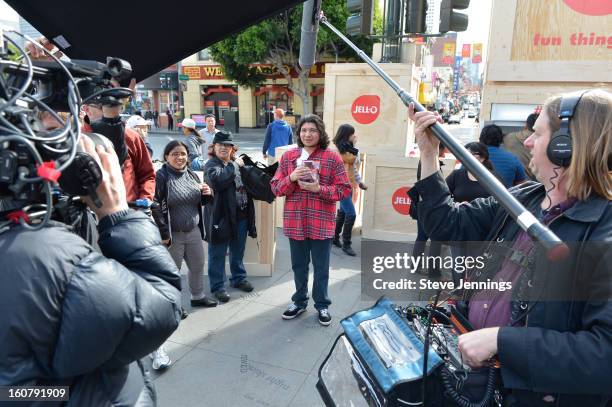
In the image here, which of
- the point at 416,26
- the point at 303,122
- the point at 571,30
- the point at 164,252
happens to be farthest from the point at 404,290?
the point at 571,30

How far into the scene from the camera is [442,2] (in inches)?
146

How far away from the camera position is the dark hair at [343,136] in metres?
5.23

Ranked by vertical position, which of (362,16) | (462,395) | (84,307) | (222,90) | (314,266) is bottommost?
(314,266)

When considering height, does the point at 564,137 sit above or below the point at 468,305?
above

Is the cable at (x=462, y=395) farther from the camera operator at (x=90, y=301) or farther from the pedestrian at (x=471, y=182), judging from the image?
the pedestrian at (x=471, y=182)

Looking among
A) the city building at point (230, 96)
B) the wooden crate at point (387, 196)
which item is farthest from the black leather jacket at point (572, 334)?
the city building at point (230, 96)

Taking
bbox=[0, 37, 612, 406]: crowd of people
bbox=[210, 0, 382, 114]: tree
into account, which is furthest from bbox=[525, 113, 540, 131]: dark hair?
bbox=[210, 0, 382, 114]: tree

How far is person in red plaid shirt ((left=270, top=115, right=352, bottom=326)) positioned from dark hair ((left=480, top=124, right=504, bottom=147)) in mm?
1542

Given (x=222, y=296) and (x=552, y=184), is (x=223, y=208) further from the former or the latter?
(x=552, y=184)

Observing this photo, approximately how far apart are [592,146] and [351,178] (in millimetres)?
4587

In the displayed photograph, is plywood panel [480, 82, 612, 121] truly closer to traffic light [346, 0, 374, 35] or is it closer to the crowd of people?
traffic light [346, 0, 374, 35]

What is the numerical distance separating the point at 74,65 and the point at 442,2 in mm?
3422

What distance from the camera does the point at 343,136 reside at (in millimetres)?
5254

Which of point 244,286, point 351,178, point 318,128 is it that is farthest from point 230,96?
point 318,128
